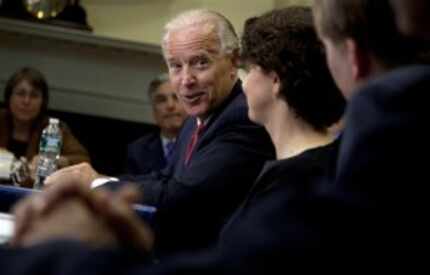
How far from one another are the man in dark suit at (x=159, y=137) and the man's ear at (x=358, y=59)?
11.1 feet

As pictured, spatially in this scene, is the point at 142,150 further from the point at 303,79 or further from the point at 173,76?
the point at 303,79

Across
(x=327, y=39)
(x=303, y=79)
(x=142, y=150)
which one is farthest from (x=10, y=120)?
(x=327, y=39)

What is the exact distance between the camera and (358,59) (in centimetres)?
83

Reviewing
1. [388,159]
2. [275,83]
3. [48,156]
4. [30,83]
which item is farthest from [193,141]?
[30,83]

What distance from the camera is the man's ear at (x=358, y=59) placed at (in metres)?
0.82

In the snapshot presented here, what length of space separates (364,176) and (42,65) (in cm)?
461

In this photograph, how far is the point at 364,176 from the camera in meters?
0.63

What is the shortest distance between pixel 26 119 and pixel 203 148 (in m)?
2.24

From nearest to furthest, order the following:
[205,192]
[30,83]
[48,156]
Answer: [205,192], [48,156], [30,83]

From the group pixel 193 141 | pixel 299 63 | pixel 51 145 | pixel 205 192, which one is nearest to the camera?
pixel 299 63

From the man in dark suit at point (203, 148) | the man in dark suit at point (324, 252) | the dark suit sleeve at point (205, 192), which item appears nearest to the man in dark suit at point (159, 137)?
the man in dark suit at point (203, 148)

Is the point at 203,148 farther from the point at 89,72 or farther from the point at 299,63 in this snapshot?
the point at 89,72

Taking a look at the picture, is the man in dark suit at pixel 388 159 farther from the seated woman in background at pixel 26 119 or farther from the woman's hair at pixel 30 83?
the woman's hair at pixel 30 83

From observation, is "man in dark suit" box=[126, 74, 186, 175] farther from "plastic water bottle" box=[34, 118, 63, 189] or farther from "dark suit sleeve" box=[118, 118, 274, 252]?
"dark suit sleeve" box=[118, 118, 274, 252]
